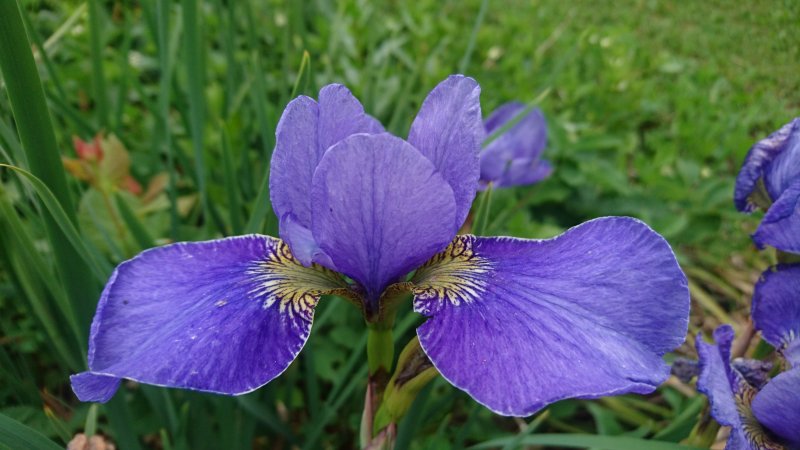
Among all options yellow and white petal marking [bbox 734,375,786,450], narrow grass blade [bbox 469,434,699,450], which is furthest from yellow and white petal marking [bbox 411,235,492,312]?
yellow and white petal marking [bbox 734,375,786,450]

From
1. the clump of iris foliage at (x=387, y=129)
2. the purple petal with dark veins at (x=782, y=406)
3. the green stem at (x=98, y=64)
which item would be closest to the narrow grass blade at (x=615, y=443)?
the clump of iris foliage at (x=387, y=129)

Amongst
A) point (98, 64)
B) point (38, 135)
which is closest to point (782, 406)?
point (38, 135)

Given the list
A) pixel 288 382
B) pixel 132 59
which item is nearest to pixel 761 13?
pixel 288 382

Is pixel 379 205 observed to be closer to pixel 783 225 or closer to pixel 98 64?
pixel 783 225

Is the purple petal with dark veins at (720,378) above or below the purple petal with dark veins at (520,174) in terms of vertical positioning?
above

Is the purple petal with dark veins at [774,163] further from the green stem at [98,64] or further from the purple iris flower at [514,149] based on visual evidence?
the green stem at [98,64]

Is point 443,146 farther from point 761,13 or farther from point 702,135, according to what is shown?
point 702,135
